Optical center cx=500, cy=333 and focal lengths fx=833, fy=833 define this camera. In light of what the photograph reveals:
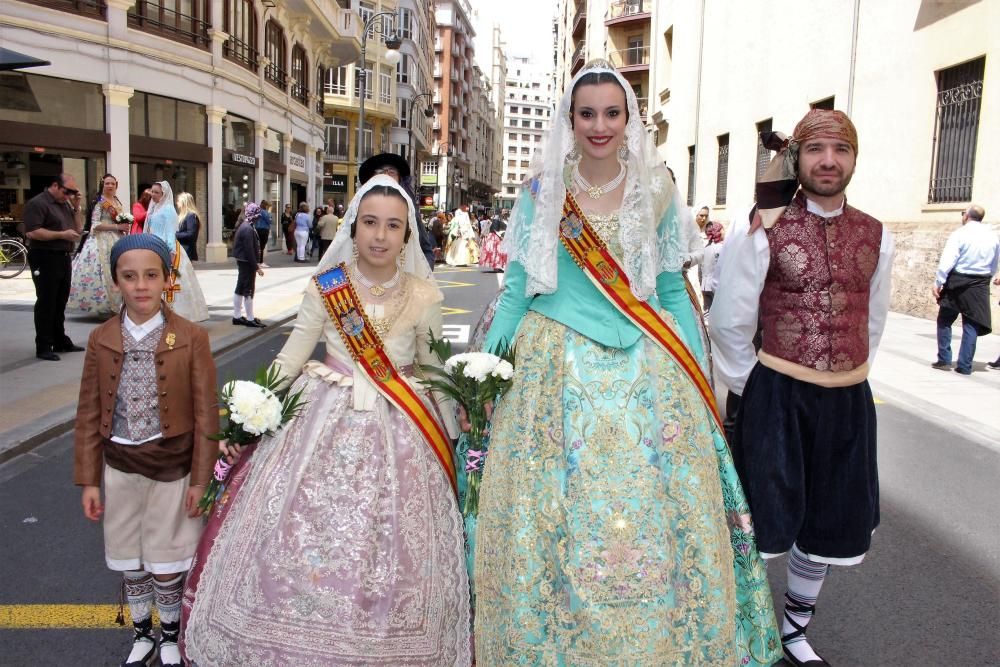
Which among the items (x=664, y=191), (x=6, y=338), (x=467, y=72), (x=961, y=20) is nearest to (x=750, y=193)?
(x=961, y=20)

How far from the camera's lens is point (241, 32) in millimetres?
23953

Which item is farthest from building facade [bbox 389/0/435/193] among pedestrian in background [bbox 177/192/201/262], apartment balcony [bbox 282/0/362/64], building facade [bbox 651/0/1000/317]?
pedestrian in background [bbox 177/192/201/262]

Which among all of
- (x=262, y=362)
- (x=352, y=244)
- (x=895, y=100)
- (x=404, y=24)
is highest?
(x=404, y=24)

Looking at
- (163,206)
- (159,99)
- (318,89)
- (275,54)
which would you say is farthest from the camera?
(318,89)

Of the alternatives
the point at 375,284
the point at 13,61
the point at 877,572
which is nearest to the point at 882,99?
the point at 877,572

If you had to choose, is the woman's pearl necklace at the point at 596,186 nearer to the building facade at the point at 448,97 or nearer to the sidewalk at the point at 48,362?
the sidewalk at the point at 48,362

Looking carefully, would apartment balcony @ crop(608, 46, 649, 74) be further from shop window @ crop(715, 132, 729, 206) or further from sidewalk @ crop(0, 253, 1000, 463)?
sidewalk @ crop(0, 253, 1000, 463)

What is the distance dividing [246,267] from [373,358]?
830 cm

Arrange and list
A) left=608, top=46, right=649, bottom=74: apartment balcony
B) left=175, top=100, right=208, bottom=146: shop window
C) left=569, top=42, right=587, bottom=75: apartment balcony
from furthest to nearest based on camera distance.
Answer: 1. left=569, top=42, right=587, bottom=75: apartment balcony
2. left=608, top=46, right=649, bottom=74: apartment balcony
3. left=175, top=100, right=208, bottom=146: shop window

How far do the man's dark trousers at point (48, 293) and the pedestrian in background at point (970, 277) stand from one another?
9.43 meters

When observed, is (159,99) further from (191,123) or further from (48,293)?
(48,293)

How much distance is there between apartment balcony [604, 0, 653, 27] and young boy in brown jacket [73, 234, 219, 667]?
3954 cm

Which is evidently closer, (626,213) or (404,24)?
(626,213)

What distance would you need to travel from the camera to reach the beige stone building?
12641 mm
